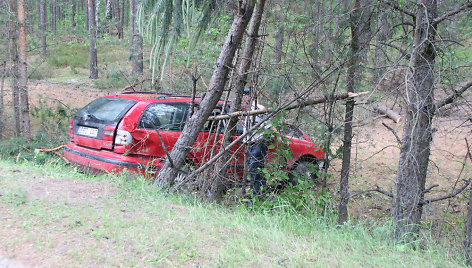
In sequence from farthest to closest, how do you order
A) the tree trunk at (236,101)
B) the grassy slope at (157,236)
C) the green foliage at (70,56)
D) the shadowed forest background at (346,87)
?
the green foliage at (70,56) → the tree trunk at (236,101) → the shadowed forest background at (346,87) → the grassy slope at (157,236)

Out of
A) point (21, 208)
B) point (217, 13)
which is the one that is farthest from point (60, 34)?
point (21, 208)

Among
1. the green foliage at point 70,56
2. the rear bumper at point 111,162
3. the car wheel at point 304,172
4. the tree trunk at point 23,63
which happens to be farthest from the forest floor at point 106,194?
the green foliage at point 70,56

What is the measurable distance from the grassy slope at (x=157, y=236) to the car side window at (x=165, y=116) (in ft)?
5.48

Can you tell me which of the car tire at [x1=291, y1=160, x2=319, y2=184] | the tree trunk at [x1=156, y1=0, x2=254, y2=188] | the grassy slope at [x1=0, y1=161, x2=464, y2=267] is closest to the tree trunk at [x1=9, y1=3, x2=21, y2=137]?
the tree trunk at [x1=156, y1=0, x2=254, y2=188]

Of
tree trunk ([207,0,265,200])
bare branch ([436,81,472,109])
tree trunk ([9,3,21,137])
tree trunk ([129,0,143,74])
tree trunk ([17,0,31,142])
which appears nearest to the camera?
bare branch ([436,81,472,109])

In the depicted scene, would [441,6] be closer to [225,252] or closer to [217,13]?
[217,13]

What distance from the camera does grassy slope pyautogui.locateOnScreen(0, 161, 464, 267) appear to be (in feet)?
9.58

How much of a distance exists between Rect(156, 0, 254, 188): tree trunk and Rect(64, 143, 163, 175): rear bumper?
31 centimetres

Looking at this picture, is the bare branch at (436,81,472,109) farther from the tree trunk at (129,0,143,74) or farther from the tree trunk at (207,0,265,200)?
the tree trunk at (129,0,143,74)

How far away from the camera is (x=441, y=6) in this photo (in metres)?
5.17

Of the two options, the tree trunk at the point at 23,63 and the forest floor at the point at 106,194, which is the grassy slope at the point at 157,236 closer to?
the forest floor at the point at 106,194

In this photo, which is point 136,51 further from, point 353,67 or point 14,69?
point 353,67

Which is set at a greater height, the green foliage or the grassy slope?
the green foliage

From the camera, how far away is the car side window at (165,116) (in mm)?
6109
